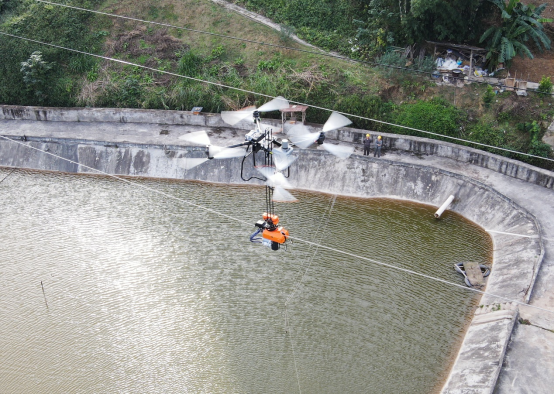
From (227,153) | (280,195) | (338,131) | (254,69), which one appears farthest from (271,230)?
(254,69)

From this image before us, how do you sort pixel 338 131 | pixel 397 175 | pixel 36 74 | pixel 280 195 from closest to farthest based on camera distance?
pixel 280 195 → pixel 397 175 → pixel 338 131 → pixel 36 74

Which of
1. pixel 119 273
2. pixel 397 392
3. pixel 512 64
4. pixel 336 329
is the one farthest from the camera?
pixel 512 64

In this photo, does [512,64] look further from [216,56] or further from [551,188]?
[216,56]

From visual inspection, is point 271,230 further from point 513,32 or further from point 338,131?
point 513,32

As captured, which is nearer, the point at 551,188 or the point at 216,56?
the point at 551,188

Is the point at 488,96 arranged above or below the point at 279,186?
above

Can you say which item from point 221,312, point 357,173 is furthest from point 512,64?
point 221,312

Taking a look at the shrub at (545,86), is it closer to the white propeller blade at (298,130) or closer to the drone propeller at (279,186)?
the white propeller blade at (298,130)
